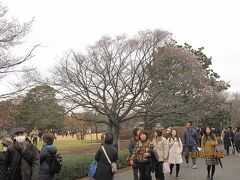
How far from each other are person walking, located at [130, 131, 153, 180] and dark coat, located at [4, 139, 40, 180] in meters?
4.09

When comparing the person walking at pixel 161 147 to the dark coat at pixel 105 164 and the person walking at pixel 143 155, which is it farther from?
the dark coat at pixel 105 164

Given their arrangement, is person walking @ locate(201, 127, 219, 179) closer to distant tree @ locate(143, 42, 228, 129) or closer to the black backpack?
the black backpack

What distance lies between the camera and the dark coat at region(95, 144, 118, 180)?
27.4 feet

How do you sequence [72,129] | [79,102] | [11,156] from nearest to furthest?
[11,156]
[79,102]
[72,129]

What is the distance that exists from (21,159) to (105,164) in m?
2.39

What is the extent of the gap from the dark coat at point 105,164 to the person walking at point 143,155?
5.56ft

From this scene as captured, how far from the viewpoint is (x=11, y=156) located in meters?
6.45

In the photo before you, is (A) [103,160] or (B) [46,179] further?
(A) [103,160]

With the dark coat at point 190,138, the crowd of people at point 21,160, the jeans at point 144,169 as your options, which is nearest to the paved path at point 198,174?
the dark coat at point 190,138

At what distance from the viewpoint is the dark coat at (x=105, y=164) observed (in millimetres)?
8359

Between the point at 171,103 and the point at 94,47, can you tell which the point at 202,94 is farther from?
the point at 94,47

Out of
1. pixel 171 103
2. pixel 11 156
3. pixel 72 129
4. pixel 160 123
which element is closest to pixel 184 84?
pixel 171 103

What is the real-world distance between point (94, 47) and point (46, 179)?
19212mm

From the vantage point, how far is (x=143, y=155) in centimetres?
1004
